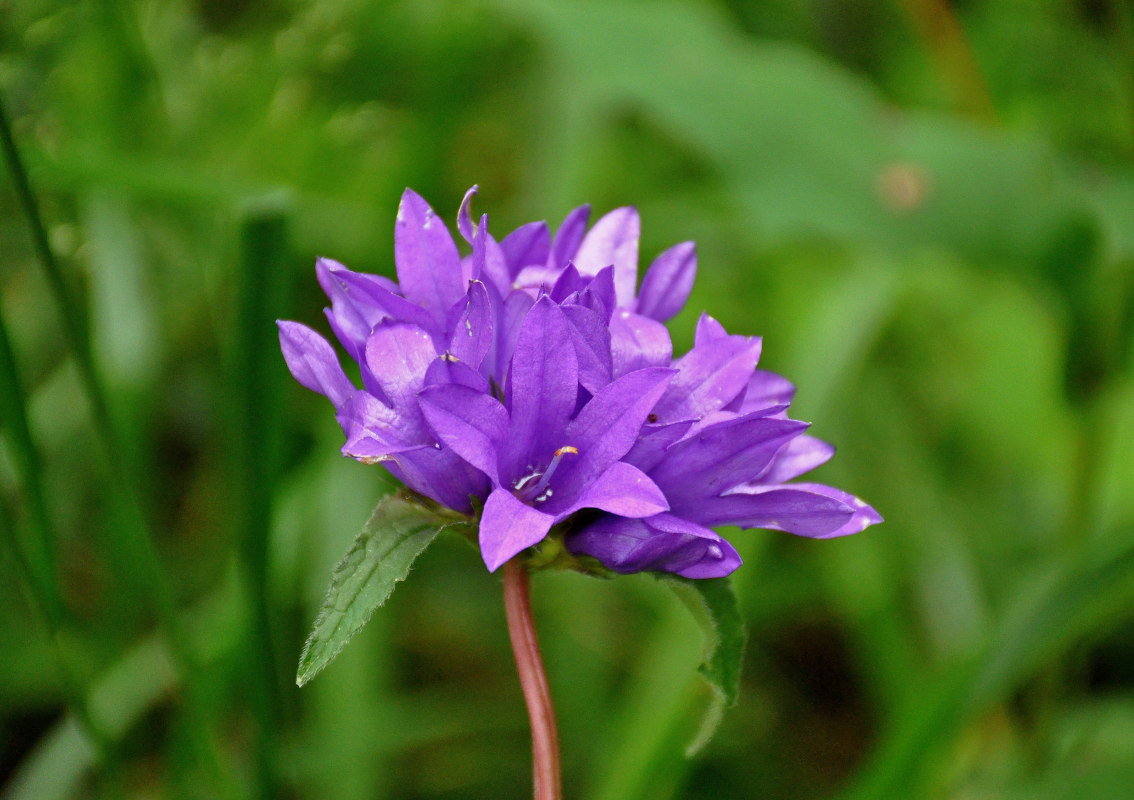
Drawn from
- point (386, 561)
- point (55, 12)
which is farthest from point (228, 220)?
point (386, 561)

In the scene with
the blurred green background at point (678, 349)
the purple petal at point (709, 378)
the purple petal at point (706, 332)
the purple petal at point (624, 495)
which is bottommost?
the blurred green background at point (678, 349)

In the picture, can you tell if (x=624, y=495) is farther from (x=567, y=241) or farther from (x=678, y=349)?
(x=678, y=349)

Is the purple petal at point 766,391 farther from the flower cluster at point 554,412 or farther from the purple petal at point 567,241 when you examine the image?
the purple petal at point 567,241

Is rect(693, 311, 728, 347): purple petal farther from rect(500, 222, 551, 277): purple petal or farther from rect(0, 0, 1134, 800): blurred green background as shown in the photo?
rect(0, 0, 1134, 800): blurred green background

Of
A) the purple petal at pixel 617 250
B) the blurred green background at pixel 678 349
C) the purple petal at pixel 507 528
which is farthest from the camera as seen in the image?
the blurred green background at pixel 678 349

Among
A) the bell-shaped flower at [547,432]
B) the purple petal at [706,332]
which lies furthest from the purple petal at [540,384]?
the purple petal at [706,332]

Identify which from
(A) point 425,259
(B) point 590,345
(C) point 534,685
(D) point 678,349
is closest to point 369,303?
(A) point 425,259
